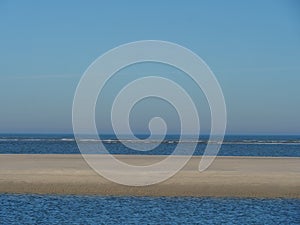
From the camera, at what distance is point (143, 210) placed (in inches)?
1062

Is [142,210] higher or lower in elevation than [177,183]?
lower

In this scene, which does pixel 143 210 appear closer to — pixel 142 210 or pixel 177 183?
pixel 142 210

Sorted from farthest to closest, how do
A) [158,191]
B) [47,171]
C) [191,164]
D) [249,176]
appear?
[191,164]
[47,171]
[249,176]
[158,191]

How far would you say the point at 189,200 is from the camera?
30.3 metres

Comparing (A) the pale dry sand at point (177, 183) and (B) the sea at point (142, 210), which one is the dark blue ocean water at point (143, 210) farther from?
(A) the pale dry sand at point (177, 183)

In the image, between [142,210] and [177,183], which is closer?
[142,210]

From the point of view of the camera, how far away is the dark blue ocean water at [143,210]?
24625mm

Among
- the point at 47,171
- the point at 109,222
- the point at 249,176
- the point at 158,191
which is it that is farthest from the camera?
the point at 47,171

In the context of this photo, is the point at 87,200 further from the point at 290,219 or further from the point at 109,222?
the point at 290,219

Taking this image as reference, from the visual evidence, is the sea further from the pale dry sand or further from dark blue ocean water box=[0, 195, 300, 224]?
the pale dry sand

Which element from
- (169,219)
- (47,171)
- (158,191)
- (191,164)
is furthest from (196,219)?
(191,164)

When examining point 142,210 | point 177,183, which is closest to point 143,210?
point 142,210

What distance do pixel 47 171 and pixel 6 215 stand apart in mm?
11684

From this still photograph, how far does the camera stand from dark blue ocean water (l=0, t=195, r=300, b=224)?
24625 millimetres
